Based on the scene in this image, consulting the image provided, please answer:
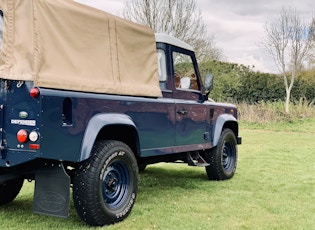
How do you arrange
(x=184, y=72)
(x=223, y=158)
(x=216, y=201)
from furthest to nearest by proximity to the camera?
(x=223, y=158) → (x=184, y=72) → (x=216, y=201)

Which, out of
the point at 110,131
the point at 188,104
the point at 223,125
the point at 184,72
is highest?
the point at 184,72

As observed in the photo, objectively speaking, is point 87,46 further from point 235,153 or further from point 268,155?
point 268,155

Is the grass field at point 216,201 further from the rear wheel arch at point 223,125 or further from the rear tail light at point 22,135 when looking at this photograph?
the rear tail light at point 22,135

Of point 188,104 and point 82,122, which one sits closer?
point 82,122

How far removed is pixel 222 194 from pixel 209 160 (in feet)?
3.52

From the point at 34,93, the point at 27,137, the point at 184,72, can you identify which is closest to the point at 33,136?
the point at 27,137

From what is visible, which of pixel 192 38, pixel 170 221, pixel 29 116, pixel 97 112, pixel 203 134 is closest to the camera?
pixel 29 116

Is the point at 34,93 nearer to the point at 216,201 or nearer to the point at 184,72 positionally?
the point at 216,201

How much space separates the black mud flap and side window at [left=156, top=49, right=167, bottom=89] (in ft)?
7.16

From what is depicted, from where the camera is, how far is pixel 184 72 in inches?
264

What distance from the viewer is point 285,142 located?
45.6ft

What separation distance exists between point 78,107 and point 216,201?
253 cm

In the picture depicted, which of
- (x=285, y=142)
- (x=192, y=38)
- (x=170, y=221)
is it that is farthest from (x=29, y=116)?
(x=192, y=38)

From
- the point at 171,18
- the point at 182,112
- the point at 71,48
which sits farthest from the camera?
the point at 171,18
